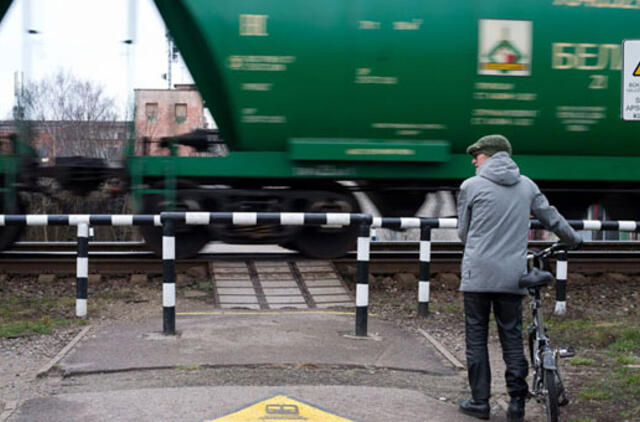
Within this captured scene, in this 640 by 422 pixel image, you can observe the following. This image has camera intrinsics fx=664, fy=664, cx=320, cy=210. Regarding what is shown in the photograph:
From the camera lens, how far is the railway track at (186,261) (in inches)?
308

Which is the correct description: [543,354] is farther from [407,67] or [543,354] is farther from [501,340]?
[407,67]

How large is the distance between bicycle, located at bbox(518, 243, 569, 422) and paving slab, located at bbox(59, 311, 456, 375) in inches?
40.2


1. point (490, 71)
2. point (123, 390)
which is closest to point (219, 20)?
point (490, 71)

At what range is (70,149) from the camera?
24.8ft

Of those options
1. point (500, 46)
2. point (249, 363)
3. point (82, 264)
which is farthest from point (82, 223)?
point (500, 46)

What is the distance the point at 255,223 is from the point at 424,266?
1616 mm

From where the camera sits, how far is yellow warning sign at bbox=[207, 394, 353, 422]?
3570 mm

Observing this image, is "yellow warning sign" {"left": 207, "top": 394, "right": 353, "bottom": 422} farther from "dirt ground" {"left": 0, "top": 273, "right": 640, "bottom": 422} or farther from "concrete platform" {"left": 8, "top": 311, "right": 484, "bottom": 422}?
"dirt ground" {"left": 0, "top": 273, "right": 640, "bottom": 422}

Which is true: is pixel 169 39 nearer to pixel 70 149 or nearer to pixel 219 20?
pixel 219 20

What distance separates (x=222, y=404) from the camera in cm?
376

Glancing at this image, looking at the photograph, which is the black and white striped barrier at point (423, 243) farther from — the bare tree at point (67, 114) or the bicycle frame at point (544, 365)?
the bare tree at point (67, 114)

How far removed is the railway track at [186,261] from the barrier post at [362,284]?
2558 millimetres

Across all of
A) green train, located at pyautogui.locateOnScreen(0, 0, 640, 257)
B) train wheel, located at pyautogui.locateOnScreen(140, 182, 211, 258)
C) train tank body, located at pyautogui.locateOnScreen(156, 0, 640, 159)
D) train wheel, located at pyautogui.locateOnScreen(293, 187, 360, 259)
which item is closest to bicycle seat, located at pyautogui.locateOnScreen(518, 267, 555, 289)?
green train, located at pyautogui.locateOnScreen(0, 0, 640, 257)

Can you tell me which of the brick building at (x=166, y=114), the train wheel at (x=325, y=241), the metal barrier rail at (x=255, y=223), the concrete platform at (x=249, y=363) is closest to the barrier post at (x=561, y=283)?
the metal barrier rail at (x=255, y=223)
